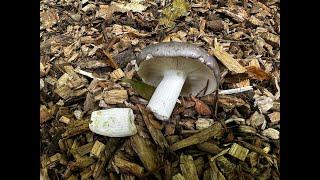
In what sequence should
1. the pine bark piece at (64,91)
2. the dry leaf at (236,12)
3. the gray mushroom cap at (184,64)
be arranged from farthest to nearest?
1. the dry leaf at (236,12)
2. the pine bark piece at (64,91)
3. the gray mushroom cap at (184,64)

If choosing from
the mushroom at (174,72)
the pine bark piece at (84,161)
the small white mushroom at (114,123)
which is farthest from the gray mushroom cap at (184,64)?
the pine bark piece at (84,161)

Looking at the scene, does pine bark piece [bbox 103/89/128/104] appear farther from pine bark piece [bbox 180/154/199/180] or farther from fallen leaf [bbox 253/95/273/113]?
fallen leaf [bbox 253/95/273/113]

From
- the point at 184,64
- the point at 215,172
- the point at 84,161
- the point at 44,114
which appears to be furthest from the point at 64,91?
the point at 215,172

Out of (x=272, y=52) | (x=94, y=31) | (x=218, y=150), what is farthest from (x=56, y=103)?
(x=272, y=52)

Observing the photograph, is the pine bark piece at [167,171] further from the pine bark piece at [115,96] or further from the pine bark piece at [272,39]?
the pine bark piece at [272,39]

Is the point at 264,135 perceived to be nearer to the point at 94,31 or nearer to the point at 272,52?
the point at 272,52

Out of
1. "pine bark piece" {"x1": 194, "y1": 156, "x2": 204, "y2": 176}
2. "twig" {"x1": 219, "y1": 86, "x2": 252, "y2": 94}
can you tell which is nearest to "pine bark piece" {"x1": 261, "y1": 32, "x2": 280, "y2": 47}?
"twig" {"x1": 219, "y1": 86, "x2": 252, "y2": 94}
